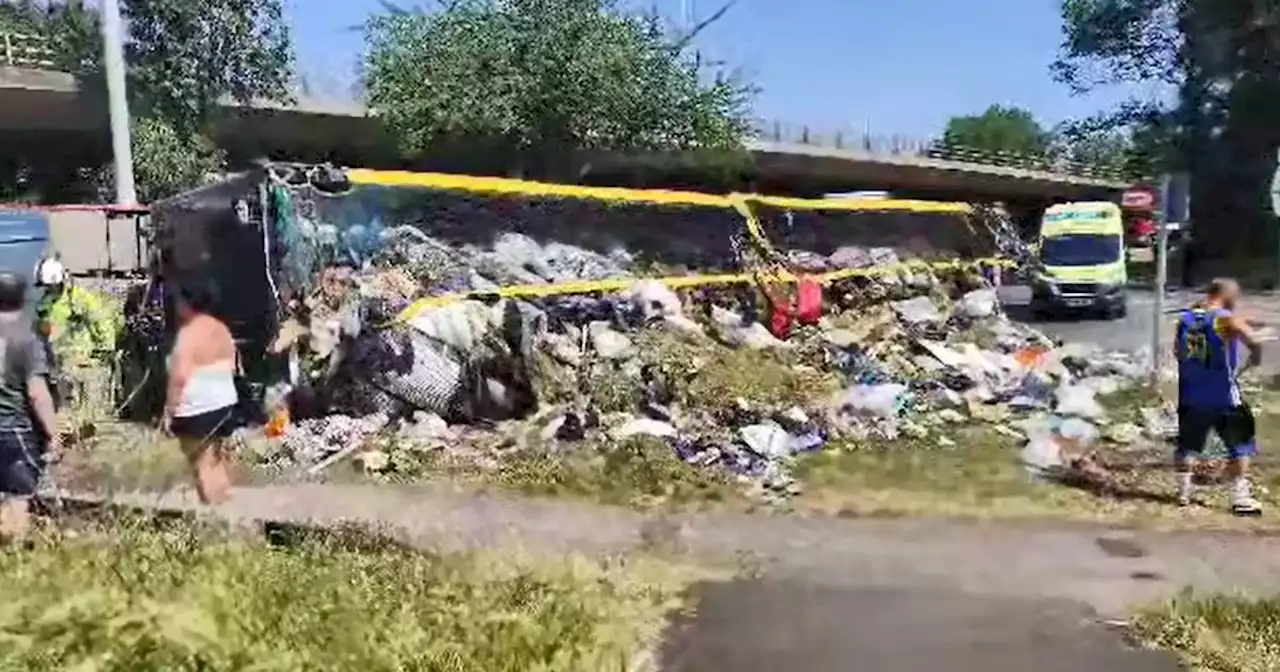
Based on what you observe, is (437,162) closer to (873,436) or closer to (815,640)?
(873,436)

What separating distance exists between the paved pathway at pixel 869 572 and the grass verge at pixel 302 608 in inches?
19.9

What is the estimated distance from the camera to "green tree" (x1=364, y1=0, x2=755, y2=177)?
41250mm

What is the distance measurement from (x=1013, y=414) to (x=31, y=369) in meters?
9.28

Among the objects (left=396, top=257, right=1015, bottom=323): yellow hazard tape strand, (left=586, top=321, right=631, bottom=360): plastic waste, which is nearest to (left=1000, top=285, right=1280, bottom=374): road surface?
(left=396, top=257, right=1015, bottom=323): yellow hazard tape strand

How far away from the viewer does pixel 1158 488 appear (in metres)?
10.8

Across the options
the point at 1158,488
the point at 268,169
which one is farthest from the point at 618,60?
the point at 1158,488

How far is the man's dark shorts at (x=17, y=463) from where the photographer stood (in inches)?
311

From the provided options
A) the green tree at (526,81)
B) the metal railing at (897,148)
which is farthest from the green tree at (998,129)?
the green tree at (526,81)

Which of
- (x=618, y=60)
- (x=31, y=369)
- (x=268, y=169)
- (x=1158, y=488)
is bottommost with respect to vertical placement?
(x=1158, y=488)

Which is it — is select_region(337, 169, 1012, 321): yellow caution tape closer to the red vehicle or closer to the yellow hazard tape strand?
the yellow hazard tape strand

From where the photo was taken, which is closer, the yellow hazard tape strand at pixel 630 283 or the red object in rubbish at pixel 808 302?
the yellow hazard tape strand at pixel 630 283

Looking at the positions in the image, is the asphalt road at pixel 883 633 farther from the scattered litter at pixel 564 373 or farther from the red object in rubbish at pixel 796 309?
the red object in rubbish at pixel 796 309

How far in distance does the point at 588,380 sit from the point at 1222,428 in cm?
533

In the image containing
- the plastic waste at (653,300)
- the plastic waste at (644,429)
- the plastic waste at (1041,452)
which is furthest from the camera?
the plastic waste at (653,300)
